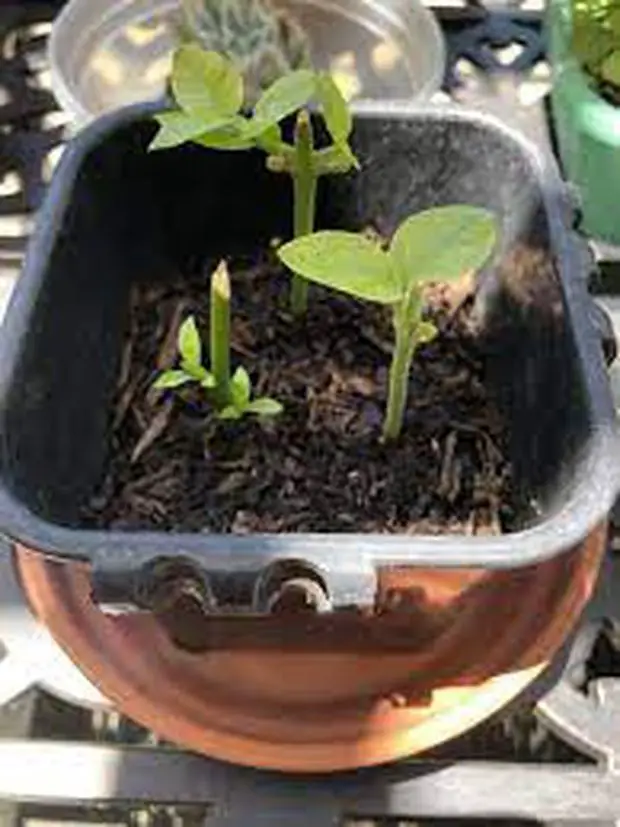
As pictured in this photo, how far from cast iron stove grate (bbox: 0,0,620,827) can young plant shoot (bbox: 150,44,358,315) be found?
26 centimetres

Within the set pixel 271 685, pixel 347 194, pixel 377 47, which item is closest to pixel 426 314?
pixel 347 194

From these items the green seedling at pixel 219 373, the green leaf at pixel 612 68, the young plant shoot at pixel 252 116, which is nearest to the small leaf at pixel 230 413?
the green seedling at pixel 219 373

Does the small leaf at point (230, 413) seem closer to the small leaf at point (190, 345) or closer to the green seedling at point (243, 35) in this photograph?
the small leaf at point (190, 345)

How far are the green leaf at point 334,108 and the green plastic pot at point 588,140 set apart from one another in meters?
0.38

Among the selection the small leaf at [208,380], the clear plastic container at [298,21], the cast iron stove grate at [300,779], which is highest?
the small leaf at [208,380]

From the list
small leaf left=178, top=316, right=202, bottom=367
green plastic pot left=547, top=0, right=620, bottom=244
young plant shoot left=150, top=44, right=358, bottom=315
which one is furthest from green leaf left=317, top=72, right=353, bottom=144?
green plastic pot left=547, top=0, right=620, bottom=244

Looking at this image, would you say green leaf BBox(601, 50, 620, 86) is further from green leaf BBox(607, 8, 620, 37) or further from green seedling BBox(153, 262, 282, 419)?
green seedling BBox(153, 262, 282, 419)

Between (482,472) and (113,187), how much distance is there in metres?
0.22

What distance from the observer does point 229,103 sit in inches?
26.0

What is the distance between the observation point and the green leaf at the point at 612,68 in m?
1.01

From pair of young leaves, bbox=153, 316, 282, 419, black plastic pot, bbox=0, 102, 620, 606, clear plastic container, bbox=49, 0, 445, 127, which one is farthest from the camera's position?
clear plastic container, bbox=49, 0, 445, 127

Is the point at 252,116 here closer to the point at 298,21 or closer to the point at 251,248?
the point at 251,248

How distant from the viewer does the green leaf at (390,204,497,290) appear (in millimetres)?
614

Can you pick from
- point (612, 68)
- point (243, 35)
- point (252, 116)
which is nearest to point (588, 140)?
point (612, 68)
